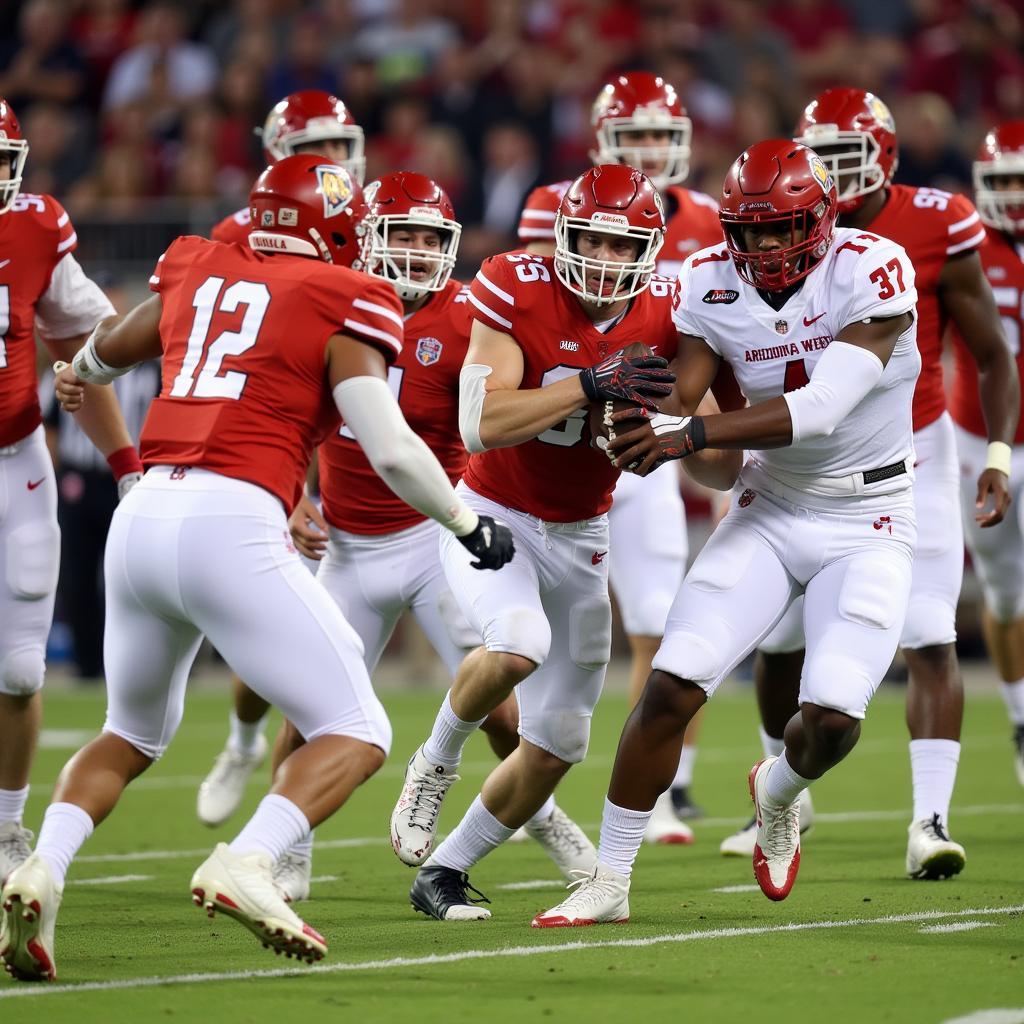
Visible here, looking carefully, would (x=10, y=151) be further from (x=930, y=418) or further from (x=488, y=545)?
(x=930, y=418)

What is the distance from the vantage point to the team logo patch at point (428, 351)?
5.31 meters

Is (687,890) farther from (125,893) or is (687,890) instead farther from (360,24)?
(360,24)

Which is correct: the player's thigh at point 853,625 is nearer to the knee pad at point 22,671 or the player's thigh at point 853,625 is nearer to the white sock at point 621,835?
the white sock at point 621,835

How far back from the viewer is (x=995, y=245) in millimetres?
6688

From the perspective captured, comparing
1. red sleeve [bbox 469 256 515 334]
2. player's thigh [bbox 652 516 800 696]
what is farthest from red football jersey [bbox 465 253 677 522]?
player's thigh [bbox 652 516 800 696]

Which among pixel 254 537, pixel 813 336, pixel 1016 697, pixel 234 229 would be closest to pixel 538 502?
pixel 813 336

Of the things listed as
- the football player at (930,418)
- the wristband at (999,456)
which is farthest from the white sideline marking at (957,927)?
the wristband at (999,456)

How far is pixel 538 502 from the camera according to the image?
4.87m

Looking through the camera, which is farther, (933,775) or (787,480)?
(933,775)

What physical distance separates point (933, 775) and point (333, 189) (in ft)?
8.31

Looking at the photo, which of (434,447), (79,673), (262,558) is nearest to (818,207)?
(434,447)

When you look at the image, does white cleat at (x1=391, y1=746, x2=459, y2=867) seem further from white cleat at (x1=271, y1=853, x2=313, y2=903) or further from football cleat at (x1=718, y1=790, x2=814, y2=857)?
football cleat at (x1=718, y1=790, x2=814, y2=857)

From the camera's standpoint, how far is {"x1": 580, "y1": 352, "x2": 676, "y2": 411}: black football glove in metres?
4.40

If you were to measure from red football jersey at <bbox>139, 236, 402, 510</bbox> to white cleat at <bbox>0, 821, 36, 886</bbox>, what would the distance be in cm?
159
